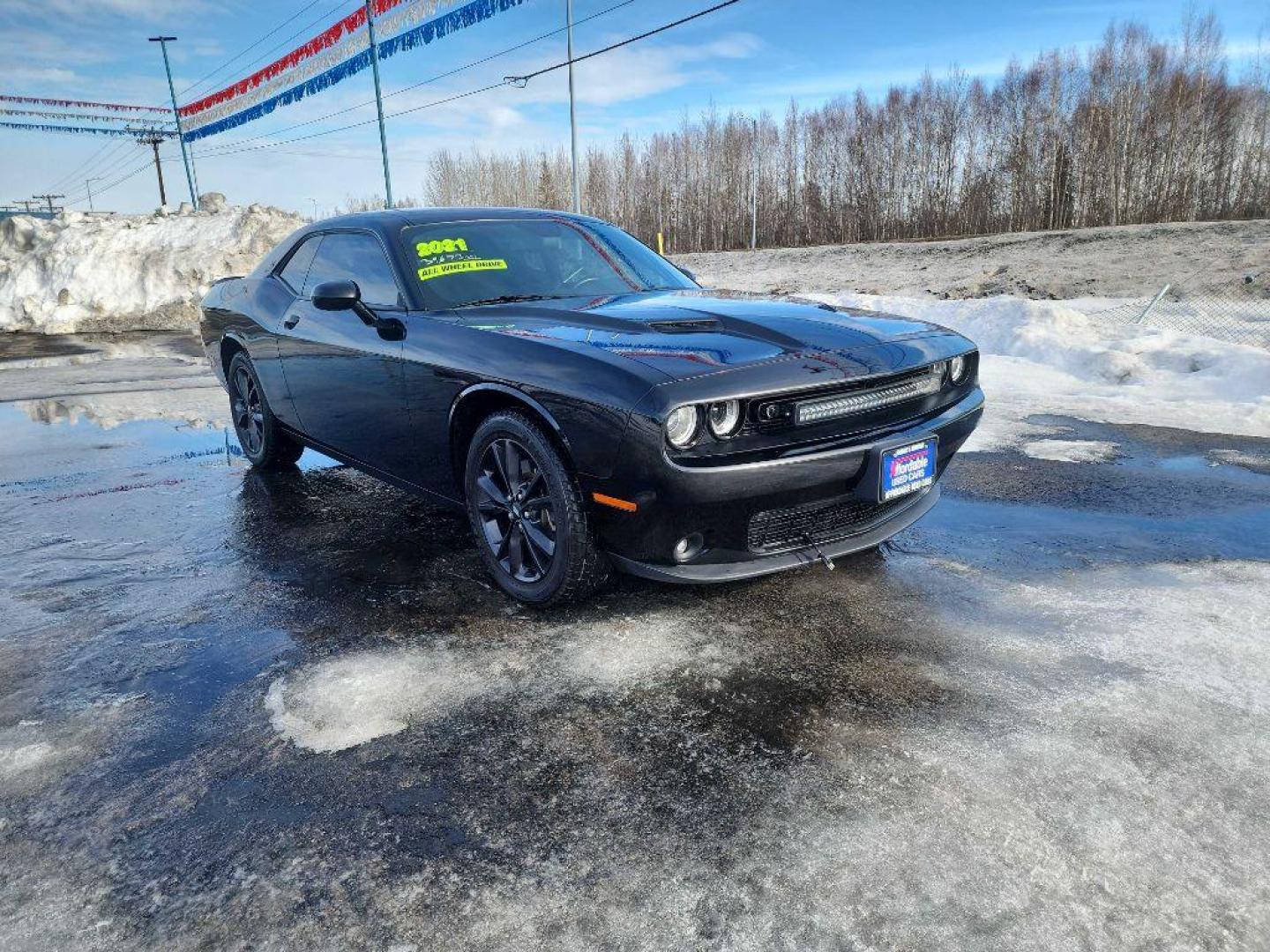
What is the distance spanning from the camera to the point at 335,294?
3.54m

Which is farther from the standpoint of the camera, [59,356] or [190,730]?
[59,356]

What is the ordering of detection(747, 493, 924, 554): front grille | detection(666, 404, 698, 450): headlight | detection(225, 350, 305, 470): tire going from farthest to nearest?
1. detection(225, 350, 305, 470): tire
2. detection(747, 493, 924, 554): front grille
3. detection(666, 404, 698, 450): headlight

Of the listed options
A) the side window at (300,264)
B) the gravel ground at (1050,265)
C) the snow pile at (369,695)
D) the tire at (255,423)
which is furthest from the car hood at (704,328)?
the gravel ground at (1050,265)

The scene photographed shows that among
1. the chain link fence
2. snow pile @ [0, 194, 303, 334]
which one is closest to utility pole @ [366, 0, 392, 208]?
snow pile @ [0, 194, 303, 334]

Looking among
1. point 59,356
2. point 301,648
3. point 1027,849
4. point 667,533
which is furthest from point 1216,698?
point 59,356

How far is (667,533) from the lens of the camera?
2.68 m

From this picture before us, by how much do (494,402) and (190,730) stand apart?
1.46 metres

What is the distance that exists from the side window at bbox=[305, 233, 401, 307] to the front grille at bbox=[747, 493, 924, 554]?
1.92 m

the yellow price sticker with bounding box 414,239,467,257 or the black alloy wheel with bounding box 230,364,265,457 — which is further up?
the yellow price sticker with bounding box 414,239,467,257

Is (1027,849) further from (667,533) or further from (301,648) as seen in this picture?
(301,648)

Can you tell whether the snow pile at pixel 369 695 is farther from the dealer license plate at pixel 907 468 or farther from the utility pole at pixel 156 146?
the utility pole at pixel 156 146

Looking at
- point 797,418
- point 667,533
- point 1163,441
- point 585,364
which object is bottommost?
point 1163,441

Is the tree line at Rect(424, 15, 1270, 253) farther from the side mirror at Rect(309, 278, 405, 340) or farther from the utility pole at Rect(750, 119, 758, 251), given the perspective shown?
the side mirror at Rect(309, 278, 405, 340)

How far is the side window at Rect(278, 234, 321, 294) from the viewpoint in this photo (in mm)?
4594
